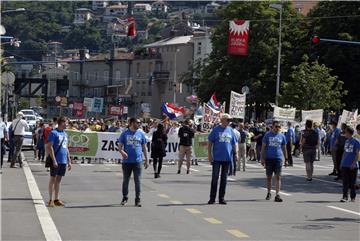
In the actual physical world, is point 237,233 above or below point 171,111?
below

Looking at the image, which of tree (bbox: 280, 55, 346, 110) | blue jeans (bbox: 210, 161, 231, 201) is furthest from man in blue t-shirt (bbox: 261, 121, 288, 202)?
tree (bbox: 280, 55, 346, 110)

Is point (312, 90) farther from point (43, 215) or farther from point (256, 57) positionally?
point (43, 215)

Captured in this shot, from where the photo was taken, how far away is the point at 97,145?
37.0m

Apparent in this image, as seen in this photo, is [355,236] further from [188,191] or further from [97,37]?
[97,37]

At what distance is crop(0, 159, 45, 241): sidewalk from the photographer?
1330 cm

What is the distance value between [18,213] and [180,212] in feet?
9.60

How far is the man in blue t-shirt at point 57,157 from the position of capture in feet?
58.2

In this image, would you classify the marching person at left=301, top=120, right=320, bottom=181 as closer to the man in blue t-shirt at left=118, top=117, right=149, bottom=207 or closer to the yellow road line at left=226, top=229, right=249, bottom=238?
the man in blue t-shirt at left=118, top=117, right=149, bottom=207

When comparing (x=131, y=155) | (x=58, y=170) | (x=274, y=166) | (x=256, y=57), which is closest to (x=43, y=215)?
(x=58, y=170)

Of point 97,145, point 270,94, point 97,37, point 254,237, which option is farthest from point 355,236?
point 97,37

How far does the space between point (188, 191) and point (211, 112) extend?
2172 cm

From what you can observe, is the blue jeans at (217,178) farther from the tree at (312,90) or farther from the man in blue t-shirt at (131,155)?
the tree at (312,90)

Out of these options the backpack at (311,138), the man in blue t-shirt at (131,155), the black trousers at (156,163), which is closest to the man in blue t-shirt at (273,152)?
the man in blue t-shirt at (131,155)

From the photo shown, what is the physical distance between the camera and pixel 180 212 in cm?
1675
